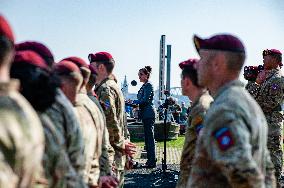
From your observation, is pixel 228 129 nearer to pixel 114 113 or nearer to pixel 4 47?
pixel 4 47

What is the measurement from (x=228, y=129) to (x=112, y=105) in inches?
140

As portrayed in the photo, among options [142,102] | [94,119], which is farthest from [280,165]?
[94,119]

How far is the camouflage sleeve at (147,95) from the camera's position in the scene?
10.8 metres

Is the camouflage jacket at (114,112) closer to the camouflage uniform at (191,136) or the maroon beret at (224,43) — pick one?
the camouflage uniform at (191,136)

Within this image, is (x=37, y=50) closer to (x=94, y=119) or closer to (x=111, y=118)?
(x=94, y=119)

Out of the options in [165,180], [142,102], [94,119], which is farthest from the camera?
[142,102]

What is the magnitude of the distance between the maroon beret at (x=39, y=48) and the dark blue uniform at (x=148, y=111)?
7.36 metres

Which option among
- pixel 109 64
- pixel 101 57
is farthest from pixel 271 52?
pixel 101 57

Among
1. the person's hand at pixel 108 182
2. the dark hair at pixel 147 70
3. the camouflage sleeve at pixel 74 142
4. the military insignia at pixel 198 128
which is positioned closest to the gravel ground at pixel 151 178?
the dark hair at pixel 147 70

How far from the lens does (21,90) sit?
2.68 meters

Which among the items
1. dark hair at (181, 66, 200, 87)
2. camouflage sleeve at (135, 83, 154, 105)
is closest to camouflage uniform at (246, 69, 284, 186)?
camouflage sleeve at (135, 83, 154, 105)

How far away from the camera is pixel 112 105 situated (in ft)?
21.2

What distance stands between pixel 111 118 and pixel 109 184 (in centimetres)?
209

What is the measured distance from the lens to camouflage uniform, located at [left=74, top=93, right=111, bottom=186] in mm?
3849
